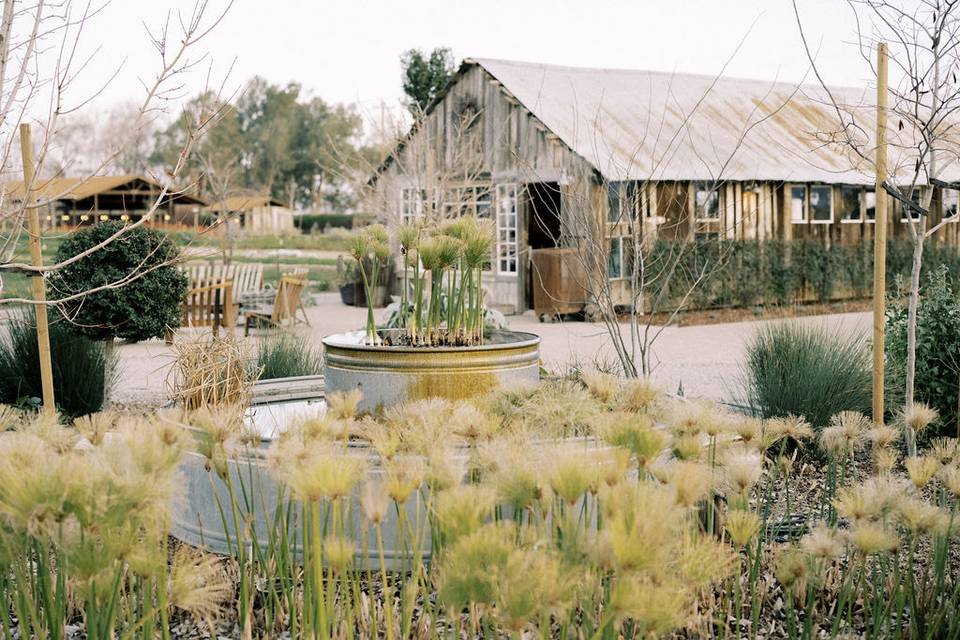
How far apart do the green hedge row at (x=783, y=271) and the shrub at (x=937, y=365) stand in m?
8.85

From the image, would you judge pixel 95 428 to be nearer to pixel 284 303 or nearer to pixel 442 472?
pixel 442 472

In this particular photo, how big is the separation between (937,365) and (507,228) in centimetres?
1162

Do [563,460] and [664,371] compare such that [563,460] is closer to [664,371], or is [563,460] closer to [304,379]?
[304,379]

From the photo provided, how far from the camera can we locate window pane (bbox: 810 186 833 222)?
19.3 m

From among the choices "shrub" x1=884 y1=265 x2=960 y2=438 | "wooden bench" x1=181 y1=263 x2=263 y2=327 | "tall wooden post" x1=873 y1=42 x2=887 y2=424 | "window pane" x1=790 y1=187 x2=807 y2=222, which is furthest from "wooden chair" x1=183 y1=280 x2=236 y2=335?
"window pane" x1=790 y1=187 x2=807 y2=222

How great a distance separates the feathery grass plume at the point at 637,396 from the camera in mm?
3205

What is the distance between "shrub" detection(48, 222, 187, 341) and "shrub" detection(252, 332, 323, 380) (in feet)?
8.11

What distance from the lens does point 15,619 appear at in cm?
395

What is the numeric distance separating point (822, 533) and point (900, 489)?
1.08ft

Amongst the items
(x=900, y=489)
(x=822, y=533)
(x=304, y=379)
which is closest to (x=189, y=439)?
(x=822, y=533)

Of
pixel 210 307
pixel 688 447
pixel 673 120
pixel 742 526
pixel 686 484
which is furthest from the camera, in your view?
pixel 673 120

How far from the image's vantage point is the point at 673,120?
18484 mm

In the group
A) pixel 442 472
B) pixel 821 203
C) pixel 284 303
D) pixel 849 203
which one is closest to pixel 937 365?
pixel 442 472

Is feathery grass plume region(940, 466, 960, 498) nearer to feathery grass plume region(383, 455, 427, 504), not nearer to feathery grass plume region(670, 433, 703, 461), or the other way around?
feathery grass plume region(670, 433, 703, 461)
